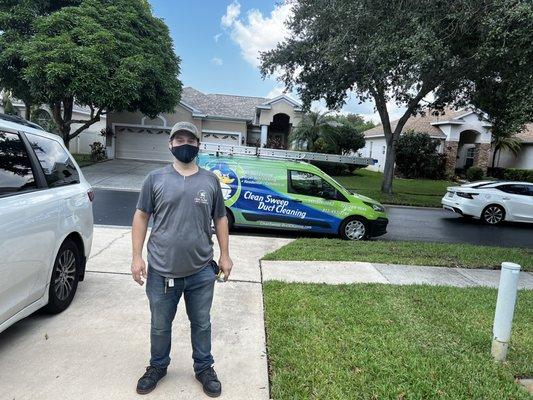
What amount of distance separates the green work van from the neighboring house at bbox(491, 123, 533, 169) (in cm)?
2536

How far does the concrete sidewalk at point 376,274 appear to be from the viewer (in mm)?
5918

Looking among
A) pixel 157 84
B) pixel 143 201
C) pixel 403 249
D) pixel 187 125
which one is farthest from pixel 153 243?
pixel 157 84

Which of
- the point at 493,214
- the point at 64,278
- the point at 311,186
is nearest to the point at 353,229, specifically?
the point at 311,186

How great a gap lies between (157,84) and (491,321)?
18480 mm

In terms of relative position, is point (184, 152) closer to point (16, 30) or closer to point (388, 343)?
point (388, 343)

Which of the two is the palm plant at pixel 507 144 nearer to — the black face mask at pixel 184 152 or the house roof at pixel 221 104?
the house roof at pixel 221 104

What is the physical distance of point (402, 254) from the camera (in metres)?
7.59

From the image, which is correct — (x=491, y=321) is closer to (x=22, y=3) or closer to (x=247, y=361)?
(x=247, y=361)

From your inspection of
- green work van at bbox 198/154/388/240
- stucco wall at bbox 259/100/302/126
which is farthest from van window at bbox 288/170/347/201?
stucco wall at bbox 259/100/302/126

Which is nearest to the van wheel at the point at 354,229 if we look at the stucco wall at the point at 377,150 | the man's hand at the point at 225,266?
the man's hand at the point at 225,266

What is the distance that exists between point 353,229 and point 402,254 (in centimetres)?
208

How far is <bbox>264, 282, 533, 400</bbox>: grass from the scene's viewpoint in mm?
3188

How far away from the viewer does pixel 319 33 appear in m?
13.1

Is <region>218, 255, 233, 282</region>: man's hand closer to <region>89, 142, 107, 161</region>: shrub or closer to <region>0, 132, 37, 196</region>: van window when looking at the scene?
<region>0, 132, 37, 196</region>: van window
